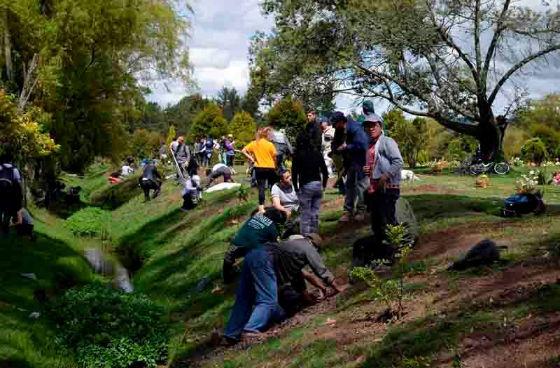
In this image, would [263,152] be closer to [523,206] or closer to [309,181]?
[309,181]

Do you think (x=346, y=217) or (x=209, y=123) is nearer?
(x=346, y=217)

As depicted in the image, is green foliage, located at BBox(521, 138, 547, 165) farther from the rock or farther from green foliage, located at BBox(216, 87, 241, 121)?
green foliage, located at BBox(216, 87, 241, 121)

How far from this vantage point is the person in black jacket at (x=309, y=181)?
1078cm

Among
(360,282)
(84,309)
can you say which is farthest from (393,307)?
(84,309)

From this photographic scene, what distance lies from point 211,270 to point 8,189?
4.67m

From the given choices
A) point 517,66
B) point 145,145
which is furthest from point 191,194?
point 145,145

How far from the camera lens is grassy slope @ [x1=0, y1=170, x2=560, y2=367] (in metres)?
6.86

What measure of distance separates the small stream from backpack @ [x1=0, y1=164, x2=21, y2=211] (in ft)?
9.15

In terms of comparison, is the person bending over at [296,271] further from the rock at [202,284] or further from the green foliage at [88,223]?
the green foliage at [88,223]

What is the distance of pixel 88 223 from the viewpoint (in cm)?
2445

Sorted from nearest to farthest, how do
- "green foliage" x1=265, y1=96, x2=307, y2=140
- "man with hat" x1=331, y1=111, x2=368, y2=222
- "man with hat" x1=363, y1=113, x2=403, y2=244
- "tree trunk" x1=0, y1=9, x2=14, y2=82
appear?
1. "man with hat" x1=363, y1=113, x2=403, y2=244
2. "man with hat" x1=331, y1=111, x2=368, y2=222
3. "tree trunk" x1=0, y1=9, x2=14, y2=82
4. "green foliage" x1=265, y1=96, x2=307, y2=140

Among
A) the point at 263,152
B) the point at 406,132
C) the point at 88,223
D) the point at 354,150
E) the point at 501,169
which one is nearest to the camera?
the point at 354,150

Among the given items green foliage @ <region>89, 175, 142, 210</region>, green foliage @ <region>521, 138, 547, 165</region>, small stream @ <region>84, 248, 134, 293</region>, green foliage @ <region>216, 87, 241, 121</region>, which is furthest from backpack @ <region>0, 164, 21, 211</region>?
green foliage @ <region>216, 87, 241, 121</region>

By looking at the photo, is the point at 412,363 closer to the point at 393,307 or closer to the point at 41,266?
the point at 393,307
